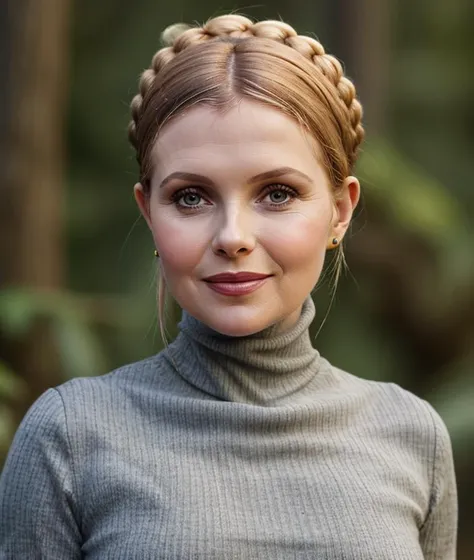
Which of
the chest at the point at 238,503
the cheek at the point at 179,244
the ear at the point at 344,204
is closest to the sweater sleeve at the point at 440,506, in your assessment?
the chest at the point at 238,503

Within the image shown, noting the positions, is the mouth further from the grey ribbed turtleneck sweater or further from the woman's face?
the grey ribbed turtleneck sweater

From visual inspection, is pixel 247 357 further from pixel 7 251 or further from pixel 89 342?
pixel 7 251

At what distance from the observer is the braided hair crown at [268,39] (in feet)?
7.33

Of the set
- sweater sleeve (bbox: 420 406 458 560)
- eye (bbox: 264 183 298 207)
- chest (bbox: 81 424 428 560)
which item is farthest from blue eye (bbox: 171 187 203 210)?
sweater sleeve (bbox: 420 406 458 560)

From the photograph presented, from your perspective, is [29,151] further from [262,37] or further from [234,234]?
[234,234]

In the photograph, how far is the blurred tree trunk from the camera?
467 centimetres

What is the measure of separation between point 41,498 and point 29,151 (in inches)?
114

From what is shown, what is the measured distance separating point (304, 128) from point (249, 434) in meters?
0.61

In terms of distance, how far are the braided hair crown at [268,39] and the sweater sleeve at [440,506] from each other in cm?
65

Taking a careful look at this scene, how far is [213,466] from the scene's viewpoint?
210cm

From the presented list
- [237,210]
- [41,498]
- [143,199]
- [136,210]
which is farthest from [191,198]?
[136,210]

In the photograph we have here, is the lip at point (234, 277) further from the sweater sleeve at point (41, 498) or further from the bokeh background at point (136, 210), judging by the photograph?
the bokeh background at point (136, 210)

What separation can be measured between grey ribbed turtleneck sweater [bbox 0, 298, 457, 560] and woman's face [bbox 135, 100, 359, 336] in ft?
0.50

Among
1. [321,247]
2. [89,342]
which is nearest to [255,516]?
[321,247]
